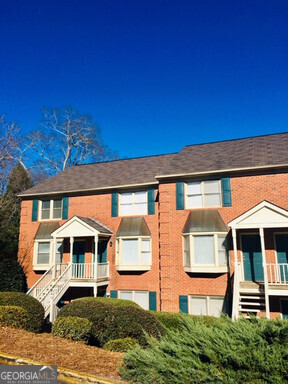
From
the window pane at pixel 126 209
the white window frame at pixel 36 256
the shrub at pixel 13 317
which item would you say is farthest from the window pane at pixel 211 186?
the shrub at pixel 13 317

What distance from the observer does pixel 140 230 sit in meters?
16.9

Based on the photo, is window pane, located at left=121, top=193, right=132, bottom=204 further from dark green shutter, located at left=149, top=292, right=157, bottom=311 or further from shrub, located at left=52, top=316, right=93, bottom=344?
shrub, located at left=52, top=316, right=93, bottom=344

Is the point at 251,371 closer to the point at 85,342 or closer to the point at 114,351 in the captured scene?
the point at 114,351

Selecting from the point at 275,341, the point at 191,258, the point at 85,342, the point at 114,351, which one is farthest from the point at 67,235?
the point at 275,341

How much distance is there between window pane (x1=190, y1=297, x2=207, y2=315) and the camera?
14.5m

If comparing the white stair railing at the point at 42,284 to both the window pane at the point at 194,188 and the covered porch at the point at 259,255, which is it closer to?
the window pane at the point at 194,188

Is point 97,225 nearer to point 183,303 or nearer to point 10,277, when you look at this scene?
point 10,277

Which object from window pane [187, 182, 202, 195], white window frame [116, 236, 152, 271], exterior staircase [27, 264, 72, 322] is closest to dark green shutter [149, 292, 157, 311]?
white window frame [116, 236, 152, 271]

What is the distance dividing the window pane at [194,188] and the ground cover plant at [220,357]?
1071 centimetres

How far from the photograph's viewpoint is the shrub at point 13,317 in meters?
9.51

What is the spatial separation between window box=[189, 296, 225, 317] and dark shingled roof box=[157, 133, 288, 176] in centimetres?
652

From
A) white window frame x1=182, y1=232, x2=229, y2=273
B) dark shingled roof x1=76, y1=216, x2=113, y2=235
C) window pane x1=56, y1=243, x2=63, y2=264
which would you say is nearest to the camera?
white window frame x1=182, y1=232, x2=229, y2=273

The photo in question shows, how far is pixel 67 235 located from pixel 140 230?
437cm

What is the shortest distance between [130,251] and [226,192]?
640 centimetres
